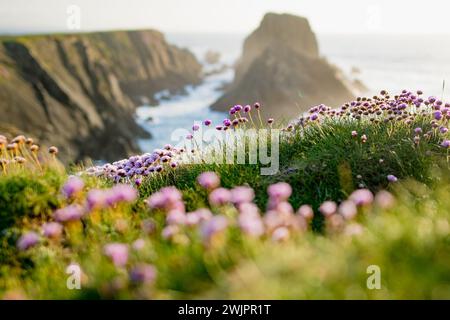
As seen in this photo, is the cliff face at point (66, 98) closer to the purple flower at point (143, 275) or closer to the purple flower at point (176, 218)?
the purple flower at point (176, 218)

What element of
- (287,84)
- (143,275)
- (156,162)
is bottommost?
(287,84)

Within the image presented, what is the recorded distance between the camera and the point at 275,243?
10.3 ft

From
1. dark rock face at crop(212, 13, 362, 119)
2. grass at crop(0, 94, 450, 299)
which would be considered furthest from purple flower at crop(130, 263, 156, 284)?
dark rock face at crop(212, 13, 362, 119)

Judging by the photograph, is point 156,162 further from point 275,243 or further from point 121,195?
point 275,243

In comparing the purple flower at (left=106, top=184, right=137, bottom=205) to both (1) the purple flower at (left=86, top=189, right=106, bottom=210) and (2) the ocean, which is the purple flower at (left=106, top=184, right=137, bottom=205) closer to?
(1) the purple flower at (left=86, top=189, right=106, bottom=210)

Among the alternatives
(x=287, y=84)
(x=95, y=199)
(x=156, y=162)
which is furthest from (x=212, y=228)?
(x=287, y=84)

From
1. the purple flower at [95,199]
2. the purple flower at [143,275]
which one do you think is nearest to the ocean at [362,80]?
the purple flower at [95,199]

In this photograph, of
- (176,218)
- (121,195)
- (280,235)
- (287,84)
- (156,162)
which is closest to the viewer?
(280,235)

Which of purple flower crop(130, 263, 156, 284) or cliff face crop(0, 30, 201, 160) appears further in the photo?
cliff face crop(0, 30, 201, 160)

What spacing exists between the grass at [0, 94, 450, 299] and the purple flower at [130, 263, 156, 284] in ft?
0.32

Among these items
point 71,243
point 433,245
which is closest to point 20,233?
point 71,243

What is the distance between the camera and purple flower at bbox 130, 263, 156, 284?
294 centimetres

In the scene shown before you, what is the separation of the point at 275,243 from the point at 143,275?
0.85 m

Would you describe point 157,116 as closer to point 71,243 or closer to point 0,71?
point 0,71
